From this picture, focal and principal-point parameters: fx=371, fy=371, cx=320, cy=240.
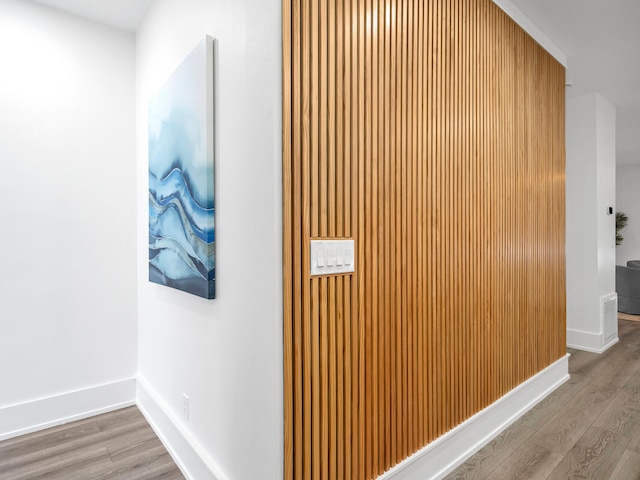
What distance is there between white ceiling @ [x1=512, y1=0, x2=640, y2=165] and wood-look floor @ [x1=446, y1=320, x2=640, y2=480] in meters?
2.75

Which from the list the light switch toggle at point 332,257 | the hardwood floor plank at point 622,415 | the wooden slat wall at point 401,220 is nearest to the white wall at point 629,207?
the hardwood floor plank at point 622,415

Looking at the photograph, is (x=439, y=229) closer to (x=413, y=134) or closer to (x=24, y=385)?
(x=413, y=134)

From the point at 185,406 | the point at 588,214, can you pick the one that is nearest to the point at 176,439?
the point at 185,406

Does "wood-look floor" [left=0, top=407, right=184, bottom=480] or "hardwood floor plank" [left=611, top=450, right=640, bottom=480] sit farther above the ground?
"wood-look floor" [left=0, top=407, right=184, bottom=480]

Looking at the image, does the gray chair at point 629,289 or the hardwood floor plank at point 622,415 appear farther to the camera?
the gray chair at point 629,289

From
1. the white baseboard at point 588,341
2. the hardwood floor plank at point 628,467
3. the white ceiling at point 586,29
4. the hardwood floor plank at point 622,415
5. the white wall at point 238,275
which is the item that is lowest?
the hardwood floor plank at point 628,467

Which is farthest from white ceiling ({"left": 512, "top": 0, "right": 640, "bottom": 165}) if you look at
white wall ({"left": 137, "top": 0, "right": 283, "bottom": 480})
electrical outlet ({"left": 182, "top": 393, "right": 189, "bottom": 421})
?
electrical outlet ({"left": 182, "top": 393, "right": 189, "bottom": 421})

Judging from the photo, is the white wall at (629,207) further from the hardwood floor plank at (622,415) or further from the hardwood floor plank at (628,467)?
the hardwood floor plank at (628,467)

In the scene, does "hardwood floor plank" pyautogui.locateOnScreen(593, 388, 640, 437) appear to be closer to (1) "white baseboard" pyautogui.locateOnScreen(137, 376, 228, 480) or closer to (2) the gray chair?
(1) "white baseboard" pyautogui.locateOnScreen(137, 376, 228, 480)

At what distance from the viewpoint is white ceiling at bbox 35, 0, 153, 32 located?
2.36 meters

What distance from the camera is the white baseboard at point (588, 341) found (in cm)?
398

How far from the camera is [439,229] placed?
1.89 metres

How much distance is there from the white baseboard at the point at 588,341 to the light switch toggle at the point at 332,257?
390cm

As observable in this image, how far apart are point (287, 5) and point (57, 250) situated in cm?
219
